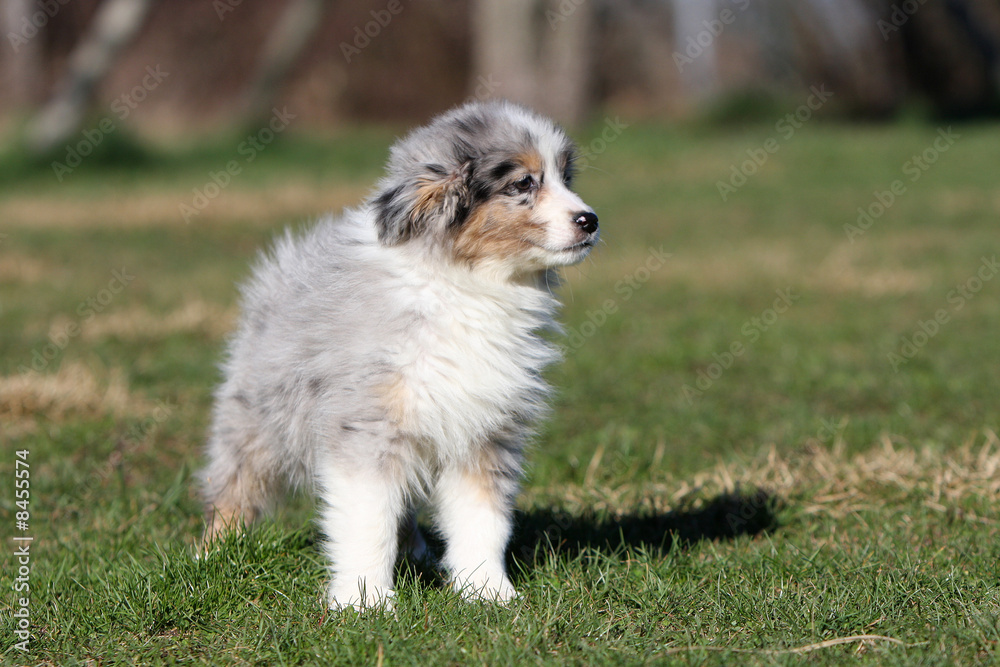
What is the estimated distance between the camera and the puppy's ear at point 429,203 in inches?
129

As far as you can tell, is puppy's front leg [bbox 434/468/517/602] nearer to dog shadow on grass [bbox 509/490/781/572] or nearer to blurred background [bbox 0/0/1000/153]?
dog shadow on grass [bbox 509/490/781/572]

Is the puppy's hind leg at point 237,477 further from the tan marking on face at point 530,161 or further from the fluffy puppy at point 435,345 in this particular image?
the tan marking on face at point 530,161

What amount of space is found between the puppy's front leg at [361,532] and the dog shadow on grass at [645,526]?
0.65 m

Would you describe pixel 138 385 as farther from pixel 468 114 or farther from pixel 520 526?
pixel 468 114

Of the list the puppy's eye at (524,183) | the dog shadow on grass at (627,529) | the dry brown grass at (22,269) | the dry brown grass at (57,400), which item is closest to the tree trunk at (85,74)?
the dry brown grass at (22,269)

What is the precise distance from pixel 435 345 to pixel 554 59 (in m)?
15.5

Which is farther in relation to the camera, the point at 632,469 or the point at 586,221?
the point at 632,469

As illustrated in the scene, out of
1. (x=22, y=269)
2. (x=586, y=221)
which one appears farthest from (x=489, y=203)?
(x=22, y=269)

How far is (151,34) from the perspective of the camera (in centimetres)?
2400

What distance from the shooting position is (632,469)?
4766 millimetres

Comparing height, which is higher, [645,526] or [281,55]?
[645,526]

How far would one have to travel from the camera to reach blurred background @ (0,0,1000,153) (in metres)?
20.2

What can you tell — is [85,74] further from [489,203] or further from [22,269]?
[489,203]

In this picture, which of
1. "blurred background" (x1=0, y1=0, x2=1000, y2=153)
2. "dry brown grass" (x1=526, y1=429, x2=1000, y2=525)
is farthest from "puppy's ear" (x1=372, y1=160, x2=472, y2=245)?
"blurred background" (x1=0, y1=0, x2=1000, y2=153)
